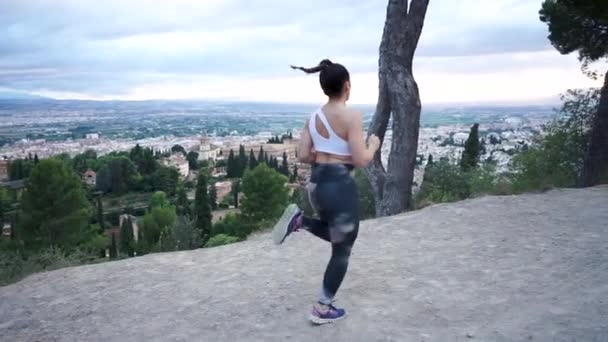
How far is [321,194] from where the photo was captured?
3275 mm

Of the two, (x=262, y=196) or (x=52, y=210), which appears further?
(x=262, y=196)

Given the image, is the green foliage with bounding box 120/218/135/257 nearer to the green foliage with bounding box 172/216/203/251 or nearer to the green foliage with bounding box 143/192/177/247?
the green foliage with bounding box 143/192/177/247

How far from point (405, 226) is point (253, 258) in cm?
210

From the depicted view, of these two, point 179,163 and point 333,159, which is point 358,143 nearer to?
point 333,159

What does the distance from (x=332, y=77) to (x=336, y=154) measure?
0.49 meters

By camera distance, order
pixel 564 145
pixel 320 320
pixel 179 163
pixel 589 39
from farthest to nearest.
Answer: pixel 179 163, pixel 564 145, pixel 589 39, pixel 320 320

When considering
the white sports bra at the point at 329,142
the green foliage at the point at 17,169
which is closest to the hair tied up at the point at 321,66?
the white sports bra at the point at 329,142

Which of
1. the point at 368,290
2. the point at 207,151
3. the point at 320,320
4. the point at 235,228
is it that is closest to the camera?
the point at 320,320

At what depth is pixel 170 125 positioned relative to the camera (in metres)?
91.0

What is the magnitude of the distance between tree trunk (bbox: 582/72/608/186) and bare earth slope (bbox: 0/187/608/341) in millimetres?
3525

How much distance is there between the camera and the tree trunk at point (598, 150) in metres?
9.61

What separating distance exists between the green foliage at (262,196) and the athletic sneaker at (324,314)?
673 inches

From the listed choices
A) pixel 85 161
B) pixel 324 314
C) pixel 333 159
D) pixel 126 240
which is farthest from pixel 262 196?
pixel 85 161

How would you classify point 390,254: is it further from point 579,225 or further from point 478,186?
point 478,186
